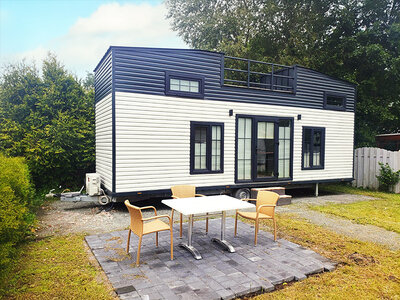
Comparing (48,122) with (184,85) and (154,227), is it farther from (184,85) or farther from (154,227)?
(154,227)

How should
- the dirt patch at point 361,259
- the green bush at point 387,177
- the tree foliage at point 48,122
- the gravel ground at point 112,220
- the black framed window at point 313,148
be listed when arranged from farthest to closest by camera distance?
the green bush at point 387,177 → the black framed window at point 313,148 → the tree foliage at point 48,122 → the gravel ground at point 112,220 → the dirt patch at point 361,259

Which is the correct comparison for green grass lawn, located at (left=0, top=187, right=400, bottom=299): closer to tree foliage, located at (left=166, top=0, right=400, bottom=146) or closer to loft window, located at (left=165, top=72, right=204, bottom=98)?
loft window, located at (left=165, top=72, right=204, bottom=98)

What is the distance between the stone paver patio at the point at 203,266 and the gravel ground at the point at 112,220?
0.98 meters

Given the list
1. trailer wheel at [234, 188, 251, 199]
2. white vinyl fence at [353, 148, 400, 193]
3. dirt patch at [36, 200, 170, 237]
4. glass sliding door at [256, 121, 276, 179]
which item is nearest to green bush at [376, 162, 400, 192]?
white vinyl fence at [353, 148, 400, 193]

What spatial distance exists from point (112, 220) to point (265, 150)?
5.13 metres

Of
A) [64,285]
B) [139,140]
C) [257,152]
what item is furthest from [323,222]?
[64,285]

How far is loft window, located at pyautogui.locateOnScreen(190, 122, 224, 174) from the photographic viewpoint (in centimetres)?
802

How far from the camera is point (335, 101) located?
35.6ft

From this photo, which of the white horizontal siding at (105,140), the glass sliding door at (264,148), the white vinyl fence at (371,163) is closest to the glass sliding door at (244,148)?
the glass sliding door at (264,148)

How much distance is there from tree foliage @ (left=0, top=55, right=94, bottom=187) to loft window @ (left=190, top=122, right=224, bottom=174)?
4140 millimetres

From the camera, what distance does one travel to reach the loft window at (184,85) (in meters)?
7.62

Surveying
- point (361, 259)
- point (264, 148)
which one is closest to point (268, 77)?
point (264, 148)

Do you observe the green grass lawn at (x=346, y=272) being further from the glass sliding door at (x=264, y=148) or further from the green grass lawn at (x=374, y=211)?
the glass sliding door at (x=264, y=148)

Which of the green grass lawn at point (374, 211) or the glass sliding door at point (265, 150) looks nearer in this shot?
the green grass lawn at point (374, 211)
